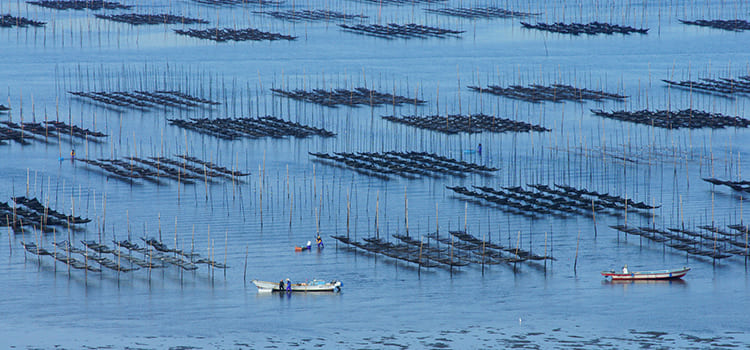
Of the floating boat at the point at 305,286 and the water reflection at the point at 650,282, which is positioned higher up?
the floating boat at the point at 305,286

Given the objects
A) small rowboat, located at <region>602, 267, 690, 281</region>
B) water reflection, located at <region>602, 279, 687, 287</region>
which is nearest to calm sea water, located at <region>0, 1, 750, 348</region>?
water reflection, located at <region>602, 279, 687, 287</region>

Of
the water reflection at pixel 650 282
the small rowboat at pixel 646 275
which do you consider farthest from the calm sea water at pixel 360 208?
the small rowboat at pixel 646 275

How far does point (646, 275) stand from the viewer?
7706 centimetres

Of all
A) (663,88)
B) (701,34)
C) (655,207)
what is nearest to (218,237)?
(655,207)

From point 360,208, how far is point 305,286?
19784 mm

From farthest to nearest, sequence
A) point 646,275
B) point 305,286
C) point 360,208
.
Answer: point 360,208, point 646,275, point 305,286

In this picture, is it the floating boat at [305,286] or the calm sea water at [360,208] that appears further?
the floating boat at [305,286]

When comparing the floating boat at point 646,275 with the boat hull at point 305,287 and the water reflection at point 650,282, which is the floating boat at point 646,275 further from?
the boat hull at point 305,287

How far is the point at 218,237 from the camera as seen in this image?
85.4 meters

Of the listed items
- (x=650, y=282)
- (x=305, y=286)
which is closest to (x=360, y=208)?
(x=305, y=286)

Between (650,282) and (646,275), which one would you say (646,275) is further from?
(650,282)

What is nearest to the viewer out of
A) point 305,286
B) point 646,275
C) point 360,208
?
point 305,286

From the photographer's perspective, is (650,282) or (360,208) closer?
(650,282)

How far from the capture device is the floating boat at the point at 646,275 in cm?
7681
